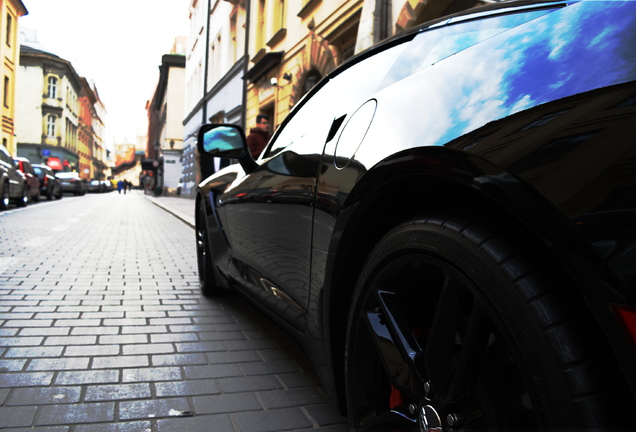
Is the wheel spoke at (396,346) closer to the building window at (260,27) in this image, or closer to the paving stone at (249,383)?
the paving stone at (249,383)

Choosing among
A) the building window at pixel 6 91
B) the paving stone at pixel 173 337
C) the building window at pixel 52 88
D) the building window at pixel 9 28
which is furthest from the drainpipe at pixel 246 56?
the building window at pixel 52 88

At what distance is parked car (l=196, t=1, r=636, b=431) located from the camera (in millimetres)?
953

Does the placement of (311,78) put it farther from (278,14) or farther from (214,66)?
(214,66)

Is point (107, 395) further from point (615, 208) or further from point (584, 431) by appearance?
point (615, 208)

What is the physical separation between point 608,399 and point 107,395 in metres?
2.06

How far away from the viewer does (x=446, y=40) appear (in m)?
1.65

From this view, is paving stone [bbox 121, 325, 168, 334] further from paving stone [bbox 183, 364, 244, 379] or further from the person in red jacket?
the person in red jacket

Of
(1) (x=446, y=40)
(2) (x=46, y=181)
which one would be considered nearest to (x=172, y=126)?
(2) (x=46, y=181)

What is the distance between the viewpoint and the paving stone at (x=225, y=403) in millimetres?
2291

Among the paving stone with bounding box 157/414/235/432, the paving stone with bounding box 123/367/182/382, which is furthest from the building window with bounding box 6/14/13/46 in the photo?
the paving stone with bounding box 157/414/235/432

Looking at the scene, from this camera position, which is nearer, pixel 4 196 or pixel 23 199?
pixel 4 196

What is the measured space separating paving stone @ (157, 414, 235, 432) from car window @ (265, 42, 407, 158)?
3.60 ft

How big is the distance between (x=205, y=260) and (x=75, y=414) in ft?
7.59

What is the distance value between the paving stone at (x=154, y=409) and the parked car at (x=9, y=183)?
14.6 meters
